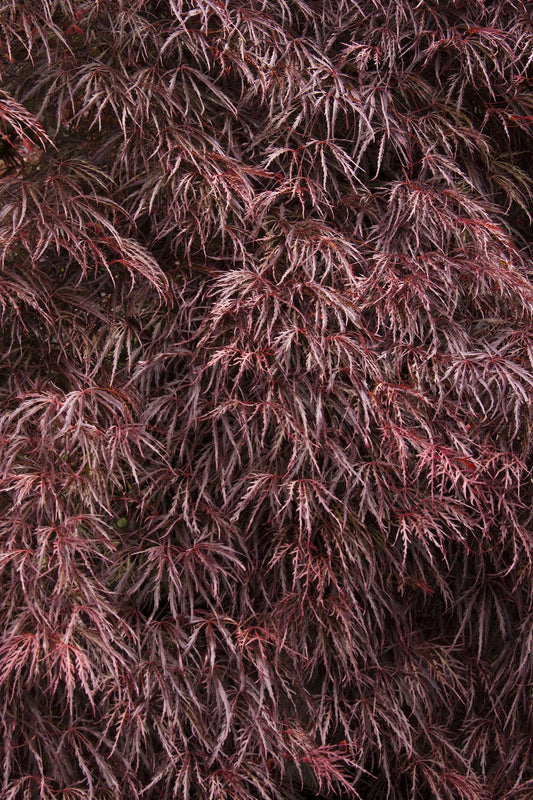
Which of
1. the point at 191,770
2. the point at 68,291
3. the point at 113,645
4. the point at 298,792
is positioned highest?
the point at 68,291

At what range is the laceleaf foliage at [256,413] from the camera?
1.09 metres

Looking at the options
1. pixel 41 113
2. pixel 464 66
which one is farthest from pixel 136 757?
pixel 464 66

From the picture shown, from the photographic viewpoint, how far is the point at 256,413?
1.17 m

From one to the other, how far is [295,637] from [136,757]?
0.29 meters

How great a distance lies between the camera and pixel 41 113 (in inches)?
Result: 47.9

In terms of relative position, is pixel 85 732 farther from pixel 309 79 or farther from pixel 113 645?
pixel 309 79

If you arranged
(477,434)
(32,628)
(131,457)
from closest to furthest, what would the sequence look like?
(32,628)
(131,457)
(477,434)

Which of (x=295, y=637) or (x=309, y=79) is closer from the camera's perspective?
(x=295, y=637)

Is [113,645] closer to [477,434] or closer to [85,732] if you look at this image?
[85,732]

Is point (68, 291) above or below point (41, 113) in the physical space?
below

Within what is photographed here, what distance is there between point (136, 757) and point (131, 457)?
0.44 meters

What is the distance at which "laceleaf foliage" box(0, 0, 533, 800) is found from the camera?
1.09 m

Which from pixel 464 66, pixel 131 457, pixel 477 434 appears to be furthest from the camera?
pixel 464 66

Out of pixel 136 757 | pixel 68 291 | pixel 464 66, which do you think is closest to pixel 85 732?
pixel 136 757
